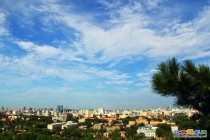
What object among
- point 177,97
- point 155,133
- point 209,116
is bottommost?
point 155,133

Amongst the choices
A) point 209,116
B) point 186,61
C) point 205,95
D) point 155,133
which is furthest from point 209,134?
point 155,133

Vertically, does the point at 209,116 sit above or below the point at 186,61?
below

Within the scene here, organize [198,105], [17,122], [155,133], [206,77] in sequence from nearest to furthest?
[206,77] < [198,105] < [155,133] < [17,122]

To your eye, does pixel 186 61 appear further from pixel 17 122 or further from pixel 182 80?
pixel 17 122

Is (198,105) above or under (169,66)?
under

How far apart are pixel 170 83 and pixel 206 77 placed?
548 millimetres

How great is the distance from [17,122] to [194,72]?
9614 cm

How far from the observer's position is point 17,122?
9450 centimetres

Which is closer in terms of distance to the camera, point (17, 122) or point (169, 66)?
point (169, 66)

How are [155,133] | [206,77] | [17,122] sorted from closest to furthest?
[206,77], [155,133], [17,122]

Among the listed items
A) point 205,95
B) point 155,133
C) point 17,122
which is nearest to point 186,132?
point 205,95

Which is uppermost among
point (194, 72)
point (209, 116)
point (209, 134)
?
point (194, 72)

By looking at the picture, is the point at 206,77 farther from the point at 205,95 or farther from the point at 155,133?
the point at 155,133

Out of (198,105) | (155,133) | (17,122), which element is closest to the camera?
(198,105)
